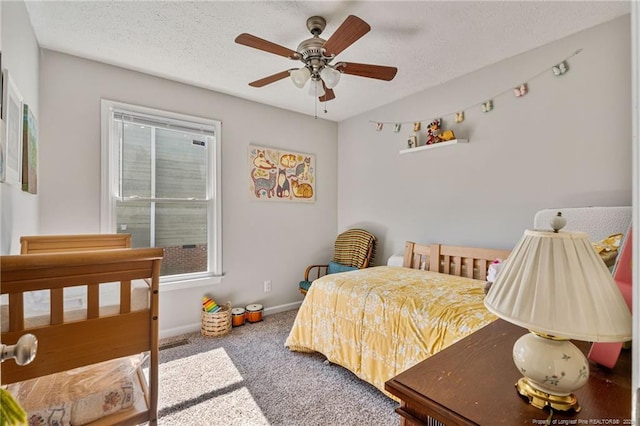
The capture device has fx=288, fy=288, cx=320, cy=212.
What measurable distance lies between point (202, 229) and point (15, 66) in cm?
179

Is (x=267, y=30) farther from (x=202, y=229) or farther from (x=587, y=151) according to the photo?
(x=587, y=151)

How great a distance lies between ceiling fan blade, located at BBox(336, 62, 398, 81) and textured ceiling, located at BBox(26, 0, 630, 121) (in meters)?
0.31

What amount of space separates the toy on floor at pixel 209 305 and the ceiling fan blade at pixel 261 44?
7.53 ft

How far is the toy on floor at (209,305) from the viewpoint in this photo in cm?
279

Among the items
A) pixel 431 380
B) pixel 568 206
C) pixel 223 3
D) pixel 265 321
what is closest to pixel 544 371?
pixel 431 380

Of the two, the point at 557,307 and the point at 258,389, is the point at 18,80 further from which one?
the point at 557,307

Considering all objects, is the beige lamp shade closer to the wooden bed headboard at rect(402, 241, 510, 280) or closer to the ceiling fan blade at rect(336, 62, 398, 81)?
the ceiling fan blade at rect(336, 62, 398, 81)

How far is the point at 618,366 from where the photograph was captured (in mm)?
771

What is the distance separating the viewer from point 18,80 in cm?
156

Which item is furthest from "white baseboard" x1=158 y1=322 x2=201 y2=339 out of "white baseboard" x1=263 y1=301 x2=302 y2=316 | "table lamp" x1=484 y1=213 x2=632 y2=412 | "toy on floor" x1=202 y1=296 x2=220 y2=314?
"table lamp" x1=484 y1=213 x2=632 y2=412

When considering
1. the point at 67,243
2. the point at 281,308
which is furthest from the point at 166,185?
the point at 281,308

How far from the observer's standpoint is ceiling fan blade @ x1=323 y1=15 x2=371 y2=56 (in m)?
1.44

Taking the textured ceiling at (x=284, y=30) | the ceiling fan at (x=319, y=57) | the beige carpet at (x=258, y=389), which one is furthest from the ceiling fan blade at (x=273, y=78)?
the beige carpet at (x=258, y=389)

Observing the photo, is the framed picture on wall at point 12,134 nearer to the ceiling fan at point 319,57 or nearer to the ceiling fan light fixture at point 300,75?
the ceiling fan at point 319,57
